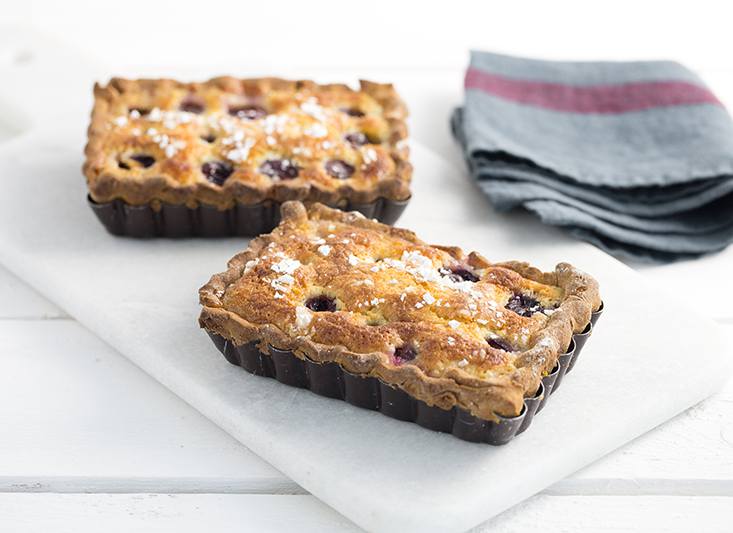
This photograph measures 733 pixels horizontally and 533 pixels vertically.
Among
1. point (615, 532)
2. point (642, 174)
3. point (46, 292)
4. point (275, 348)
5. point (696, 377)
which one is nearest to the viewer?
point (615, 532)

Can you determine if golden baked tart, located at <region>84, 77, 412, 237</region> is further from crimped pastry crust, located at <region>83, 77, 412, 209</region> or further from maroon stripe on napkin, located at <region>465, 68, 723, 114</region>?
maroon stripe on napkin, located at <region>465, 68, 723, 114</region>

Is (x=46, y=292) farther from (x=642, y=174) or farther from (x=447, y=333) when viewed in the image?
(x=642, y=174)

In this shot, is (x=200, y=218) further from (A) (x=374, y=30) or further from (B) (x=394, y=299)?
(A) (x=374, y=30)

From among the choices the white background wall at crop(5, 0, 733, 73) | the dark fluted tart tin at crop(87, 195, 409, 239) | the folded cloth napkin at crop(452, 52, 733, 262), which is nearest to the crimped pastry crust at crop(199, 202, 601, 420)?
the dark fluted tart tin at crop(87, 195, 409, 239)

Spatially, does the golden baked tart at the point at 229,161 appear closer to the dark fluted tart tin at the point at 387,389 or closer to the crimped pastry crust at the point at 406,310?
the crimped pastry crust at the point at 406,310

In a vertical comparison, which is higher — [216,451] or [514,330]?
[514,330]

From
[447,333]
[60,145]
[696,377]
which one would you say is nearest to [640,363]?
[696,377]

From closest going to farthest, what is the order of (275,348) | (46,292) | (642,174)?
(275,348), (46,292), (642,174)

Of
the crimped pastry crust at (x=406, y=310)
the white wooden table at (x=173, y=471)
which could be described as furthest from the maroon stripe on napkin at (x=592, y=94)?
the white wooden table at (x=173, y=471)
